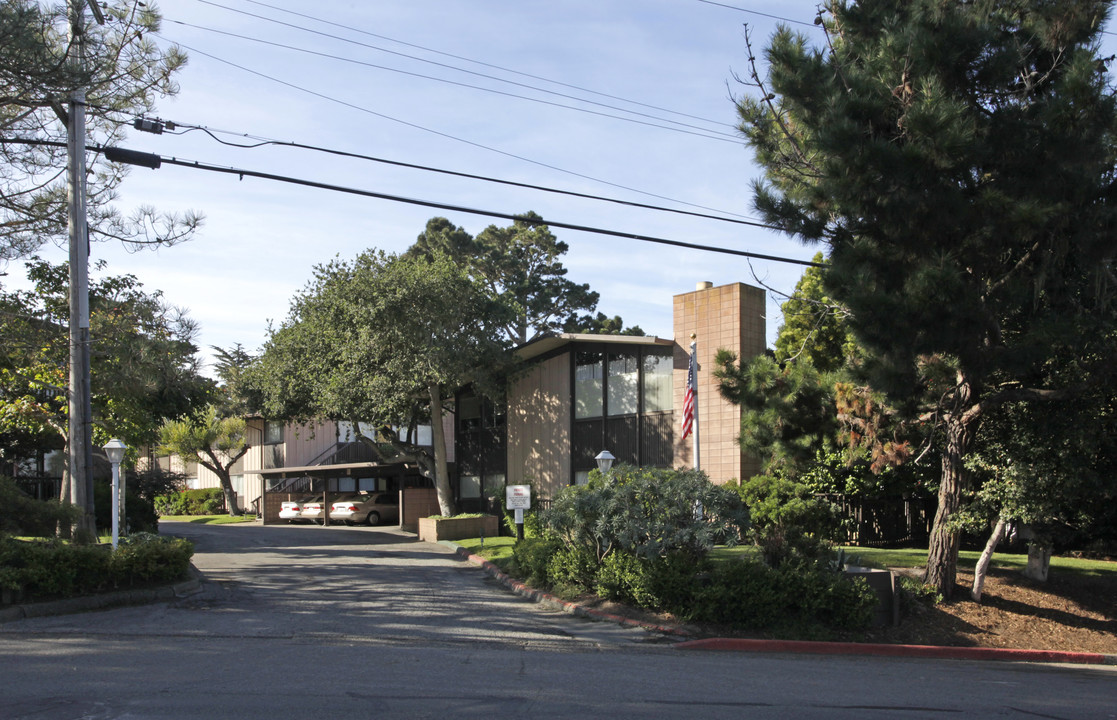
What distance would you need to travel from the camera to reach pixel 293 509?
35.9 meters

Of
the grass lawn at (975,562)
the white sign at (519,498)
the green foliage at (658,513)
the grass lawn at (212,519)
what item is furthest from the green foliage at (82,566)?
the grass lawn at (212,519)

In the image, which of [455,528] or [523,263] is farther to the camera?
[523,263]

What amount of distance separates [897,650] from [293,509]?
2831 cm

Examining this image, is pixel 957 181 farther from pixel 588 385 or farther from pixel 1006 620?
pixel 588 385

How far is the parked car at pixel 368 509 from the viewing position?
34.5 meters

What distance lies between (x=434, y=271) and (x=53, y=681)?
1870 centimetres

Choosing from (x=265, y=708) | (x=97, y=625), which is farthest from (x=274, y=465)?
(x=265, y=708)

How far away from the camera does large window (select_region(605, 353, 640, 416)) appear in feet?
80.2

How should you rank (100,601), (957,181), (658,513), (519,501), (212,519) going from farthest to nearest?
(212,519) → (519,501) → (658,513) → (100,601) → (957,181)

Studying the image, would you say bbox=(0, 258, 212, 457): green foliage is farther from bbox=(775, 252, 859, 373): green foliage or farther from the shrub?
bbox=(775, 252, 859, 373): green foliage

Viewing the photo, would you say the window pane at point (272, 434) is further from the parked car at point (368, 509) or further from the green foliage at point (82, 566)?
the green foliage at point (82, 566)

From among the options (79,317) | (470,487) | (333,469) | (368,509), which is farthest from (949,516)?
(333,469)

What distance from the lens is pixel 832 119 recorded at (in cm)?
1100

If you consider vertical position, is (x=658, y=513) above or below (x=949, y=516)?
above
